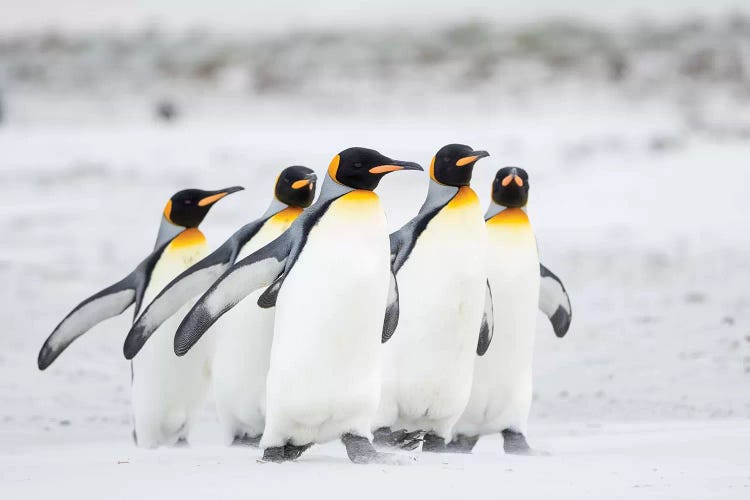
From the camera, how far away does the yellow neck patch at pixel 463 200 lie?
5039 mm

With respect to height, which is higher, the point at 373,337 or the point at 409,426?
the point at 373,337

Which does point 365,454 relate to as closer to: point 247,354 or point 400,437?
point 400,437

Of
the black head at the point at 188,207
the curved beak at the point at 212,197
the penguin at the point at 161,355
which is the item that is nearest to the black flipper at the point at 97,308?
the penguin at the point at 161,355

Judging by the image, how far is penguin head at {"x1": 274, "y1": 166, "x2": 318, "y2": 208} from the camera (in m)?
5.29

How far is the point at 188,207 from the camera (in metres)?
5.92

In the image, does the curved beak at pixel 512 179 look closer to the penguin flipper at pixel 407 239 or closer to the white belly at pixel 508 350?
the white belly at pixel 508 350

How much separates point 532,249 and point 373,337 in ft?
4.42

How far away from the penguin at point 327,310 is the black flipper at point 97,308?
137cm

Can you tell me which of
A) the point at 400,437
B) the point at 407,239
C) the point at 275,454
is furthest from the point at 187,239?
the point at 275,454

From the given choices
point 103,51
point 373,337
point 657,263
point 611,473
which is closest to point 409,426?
point 373,337

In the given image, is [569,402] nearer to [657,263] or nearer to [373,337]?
[373,337]

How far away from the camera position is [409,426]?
202 inches

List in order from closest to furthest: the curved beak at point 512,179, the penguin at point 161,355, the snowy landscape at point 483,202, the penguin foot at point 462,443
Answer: the snowy landscape at point 483,202 → the penguin foot at point 462,443 → the curved beak at point 512,179 → the penguin at point 161,355

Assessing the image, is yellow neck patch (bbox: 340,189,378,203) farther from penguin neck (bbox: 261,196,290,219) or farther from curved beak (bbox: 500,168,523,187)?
curved beak (bbox: 500,168,523,187)
